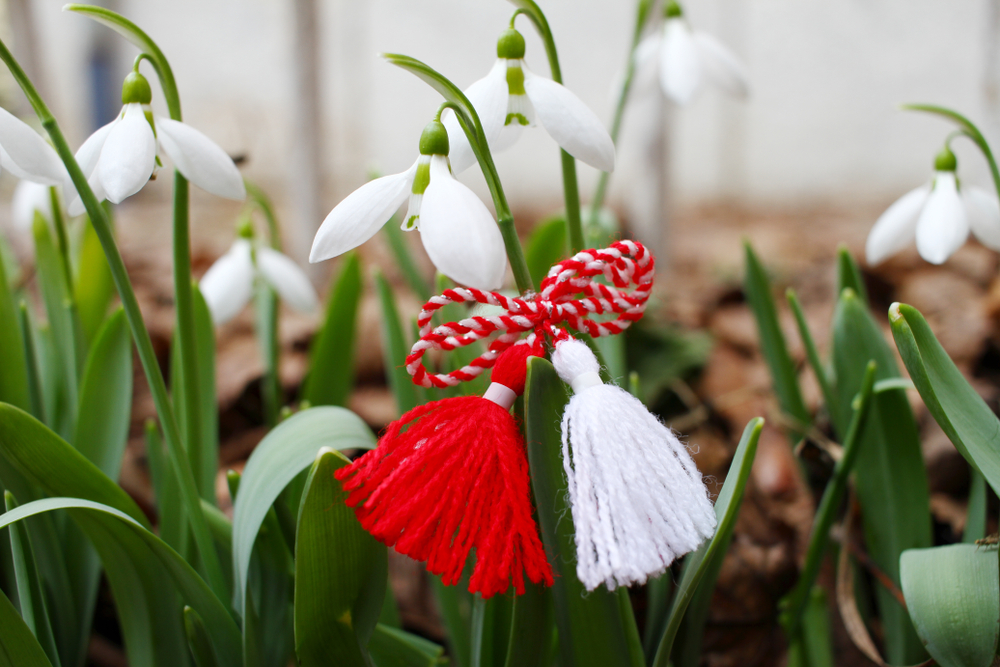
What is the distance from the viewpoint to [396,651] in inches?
21.7

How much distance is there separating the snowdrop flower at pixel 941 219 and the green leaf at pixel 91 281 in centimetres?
91

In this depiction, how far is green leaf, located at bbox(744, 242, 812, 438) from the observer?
791 mm

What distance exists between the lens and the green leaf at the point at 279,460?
0.47m

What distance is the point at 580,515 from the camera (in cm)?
33

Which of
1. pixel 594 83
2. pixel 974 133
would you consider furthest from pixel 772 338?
pixel 594 83

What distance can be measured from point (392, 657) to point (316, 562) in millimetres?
199

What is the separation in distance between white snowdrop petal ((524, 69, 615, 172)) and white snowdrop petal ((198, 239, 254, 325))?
0.57 m

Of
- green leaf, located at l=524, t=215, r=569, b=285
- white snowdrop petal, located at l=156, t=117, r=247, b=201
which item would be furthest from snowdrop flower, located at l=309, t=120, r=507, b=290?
green leaf, located at l=524, t=215, r=569, b=285

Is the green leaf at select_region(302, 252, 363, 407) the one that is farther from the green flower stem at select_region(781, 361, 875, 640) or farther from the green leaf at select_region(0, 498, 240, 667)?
the green flower stem at select_region(781, 361, 875, 640)

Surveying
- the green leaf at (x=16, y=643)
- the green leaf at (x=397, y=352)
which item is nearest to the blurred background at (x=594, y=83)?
the green leaf at (x=397, y=352)

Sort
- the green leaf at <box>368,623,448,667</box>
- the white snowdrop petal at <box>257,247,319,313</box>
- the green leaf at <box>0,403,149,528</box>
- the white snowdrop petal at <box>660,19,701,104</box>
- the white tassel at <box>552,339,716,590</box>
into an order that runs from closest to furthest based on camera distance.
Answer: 1. the white tassel at <box>552,339,716,590</box>
2. the green leaf at <box>0,403,149,528</box>
3. the green leaf at <box>368,623,448,667</box>
4. the white snowdrop petal at <box>660,19,701,104</box>
5. the white snowdrop petal at <box>257,247,319,313</box>

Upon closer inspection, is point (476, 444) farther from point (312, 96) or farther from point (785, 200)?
point (785, 200)

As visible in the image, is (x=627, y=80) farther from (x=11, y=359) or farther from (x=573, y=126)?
(x=11, y=359)

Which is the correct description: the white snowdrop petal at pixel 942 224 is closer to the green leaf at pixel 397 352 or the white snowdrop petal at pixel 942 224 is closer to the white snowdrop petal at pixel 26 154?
the green leaf at pixel 397 352
